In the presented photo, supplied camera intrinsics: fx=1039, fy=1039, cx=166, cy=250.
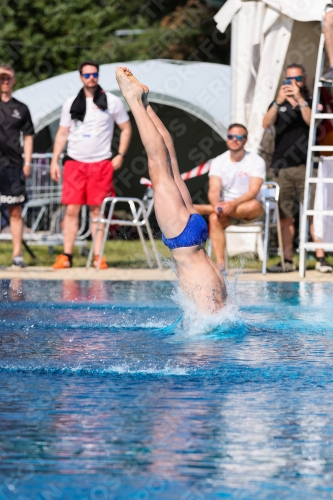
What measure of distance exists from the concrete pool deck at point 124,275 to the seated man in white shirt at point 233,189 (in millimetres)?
497

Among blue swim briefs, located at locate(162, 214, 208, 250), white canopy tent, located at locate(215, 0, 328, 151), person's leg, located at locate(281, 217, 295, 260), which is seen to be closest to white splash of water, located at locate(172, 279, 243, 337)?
blue swim briefs, located at locate(162, 214, 208, 250)

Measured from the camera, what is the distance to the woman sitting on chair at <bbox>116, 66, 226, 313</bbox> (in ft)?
19.8

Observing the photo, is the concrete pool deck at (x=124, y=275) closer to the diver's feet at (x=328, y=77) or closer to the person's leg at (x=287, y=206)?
the person's leg at (x=287, y=206)

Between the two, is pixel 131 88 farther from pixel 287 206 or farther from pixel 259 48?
pixel 259 48

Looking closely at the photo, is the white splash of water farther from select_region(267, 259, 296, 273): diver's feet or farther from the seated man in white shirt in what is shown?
select_region(267, 259, 296, 273): diver's feet

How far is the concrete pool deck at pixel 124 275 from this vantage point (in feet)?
32.9

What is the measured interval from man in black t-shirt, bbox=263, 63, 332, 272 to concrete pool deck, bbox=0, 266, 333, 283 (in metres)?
0.48

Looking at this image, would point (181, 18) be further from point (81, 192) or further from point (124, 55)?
point (81, 192)

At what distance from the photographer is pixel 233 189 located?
1058 cm

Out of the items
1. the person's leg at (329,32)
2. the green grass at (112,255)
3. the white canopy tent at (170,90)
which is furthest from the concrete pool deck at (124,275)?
the white canopy tent at (170,90)

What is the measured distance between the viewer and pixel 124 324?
672cm

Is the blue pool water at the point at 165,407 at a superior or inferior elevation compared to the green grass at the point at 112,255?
inferior

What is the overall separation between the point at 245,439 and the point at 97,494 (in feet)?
2.45

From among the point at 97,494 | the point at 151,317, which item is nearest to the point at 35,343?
the point at 151,317
